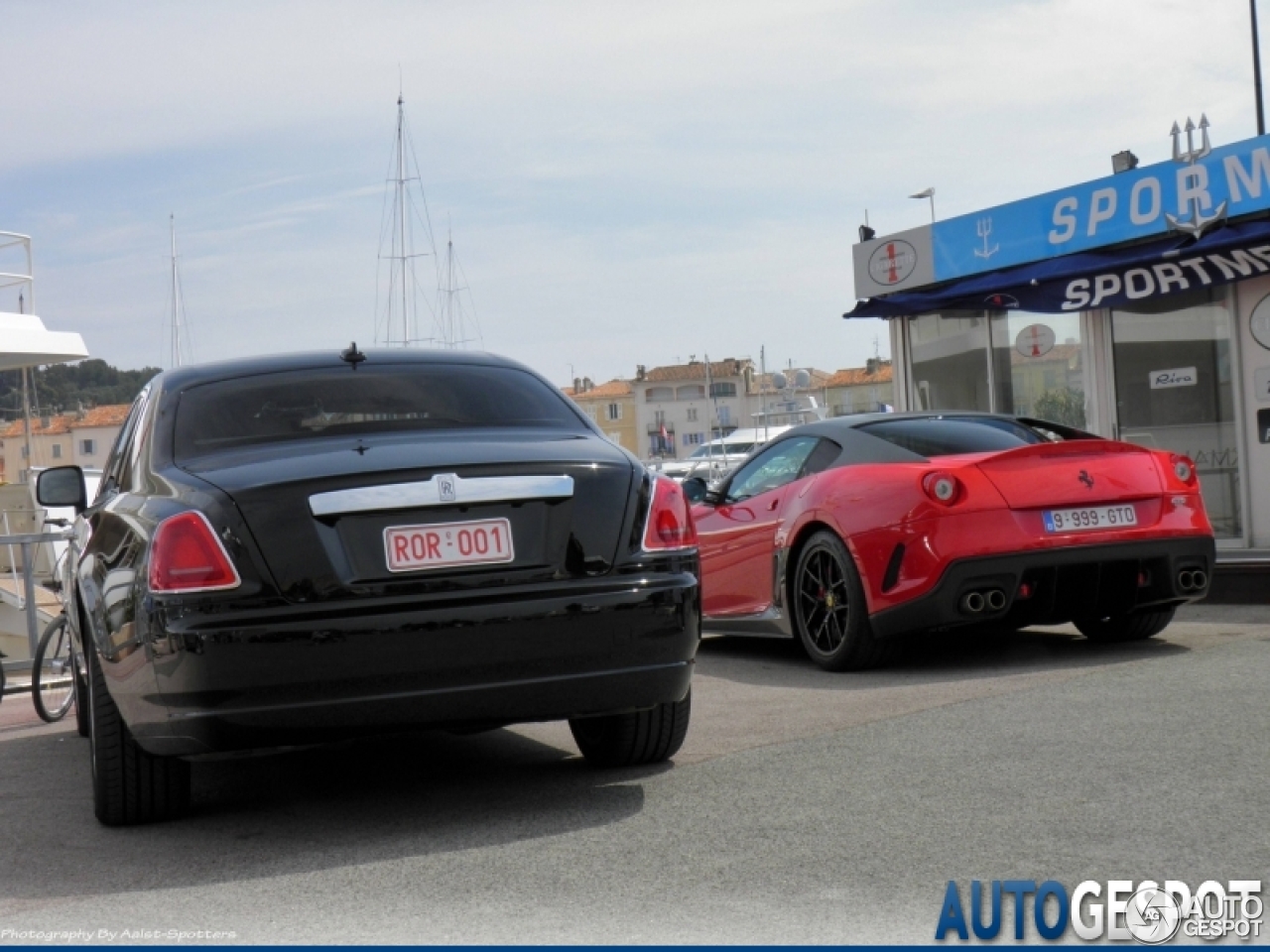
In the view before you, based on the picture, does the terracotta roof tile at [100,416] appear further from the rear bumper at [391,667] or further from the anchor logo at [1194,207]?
the rear bumper at [391,667]

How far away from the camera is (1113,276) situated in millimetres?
14547

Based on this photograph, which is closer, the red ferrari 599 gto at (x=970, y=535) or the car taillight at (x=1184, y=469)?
the red ferrari 599 gto at (x=970, y=535)

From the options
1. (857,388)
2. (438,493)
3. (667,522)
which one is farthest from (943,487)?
(857,388)

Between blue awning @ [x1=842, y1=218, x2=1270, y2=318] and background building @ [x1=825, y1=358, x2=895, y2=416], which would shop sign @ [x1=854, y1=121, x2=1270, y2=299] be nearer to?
blue awning @ [x1=842, y1=218, x2=1270, y2=318]

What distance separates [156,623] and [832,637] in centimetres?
435

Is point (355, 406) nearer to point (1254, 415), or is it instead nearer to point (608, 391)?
point (1254, 415)

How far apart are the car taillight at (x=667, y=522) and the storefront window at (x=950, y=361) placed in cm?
1211

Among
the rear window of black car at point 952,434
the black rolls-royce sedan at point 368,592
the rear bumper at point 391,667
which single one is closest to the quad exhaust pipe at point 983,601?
the rear window of black car at point 952,434

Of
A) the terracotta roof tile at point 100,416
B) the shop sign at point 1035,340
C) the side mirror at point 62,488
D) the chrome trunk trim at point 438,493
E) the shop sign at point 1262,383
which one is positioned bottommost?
the chrome trunk trim at point 438,493

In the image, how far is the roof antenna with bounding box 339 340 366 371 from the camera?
5.75 metres

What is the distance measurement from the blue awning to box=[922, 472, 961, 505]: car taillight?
6577mm

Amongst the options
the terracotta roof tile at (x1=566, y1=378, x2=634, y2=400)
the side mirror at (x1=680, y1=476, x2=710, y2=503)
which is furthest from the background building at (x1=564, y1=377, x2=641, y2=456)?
the side mirror at (x1=680, y1=476, x2=710, y2=503)

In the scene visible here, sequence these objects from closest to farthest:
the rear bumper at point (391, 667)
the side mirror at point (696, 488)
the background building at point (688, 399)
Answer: the rear bumper at point (391, 667) → the side mirror at point (696, 488) → the background building at point (688, 399)

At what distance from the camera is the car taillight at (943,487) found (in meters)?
7.71
